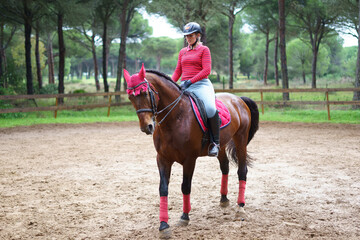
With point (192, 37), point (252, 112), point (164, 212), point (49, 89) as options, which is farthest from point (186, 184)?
point (49, 89)

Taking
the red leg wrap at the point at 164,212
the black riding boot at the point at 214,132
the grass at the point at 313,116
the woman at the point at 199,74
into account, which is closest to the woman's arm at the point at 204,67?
the woman at the point at 199,74

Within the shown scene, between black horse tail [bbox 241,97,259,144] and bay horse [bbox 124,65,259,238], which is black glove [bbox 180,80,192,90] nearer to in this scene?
bay horse [bbox 124,65,259,238]

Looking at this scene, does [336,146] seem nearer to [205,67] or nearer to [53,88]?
[205,67]

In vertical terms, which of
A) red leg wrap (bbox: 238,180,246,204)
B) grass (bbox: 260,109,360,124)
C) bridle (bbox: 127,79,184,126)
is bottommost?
red leg wrap (bbox: 238,180,246,204)

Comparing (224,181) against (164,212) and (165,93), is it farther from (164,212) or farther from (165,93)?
(165,93)

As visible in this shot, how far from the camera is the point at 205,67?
4223mm

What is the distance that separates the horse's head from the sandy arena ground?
147cm

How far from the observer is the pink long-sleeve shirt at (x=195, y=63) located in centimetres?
421

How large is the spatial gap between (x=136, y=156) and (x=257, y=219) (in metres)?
4.80

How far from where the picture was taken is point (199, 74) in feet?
13.8

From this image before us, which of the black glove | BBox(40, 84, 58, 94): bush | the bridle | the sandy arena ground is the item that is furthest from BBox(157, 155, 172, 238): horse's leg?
BBox(40, 84, 58, 94): bush

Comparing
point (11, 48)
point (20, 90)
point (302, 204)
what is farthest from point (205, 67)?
point (11, 48)

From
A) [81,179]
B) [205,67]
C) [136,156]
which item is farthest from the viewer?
[136,156]

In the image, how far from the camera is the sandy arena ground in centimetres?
402
